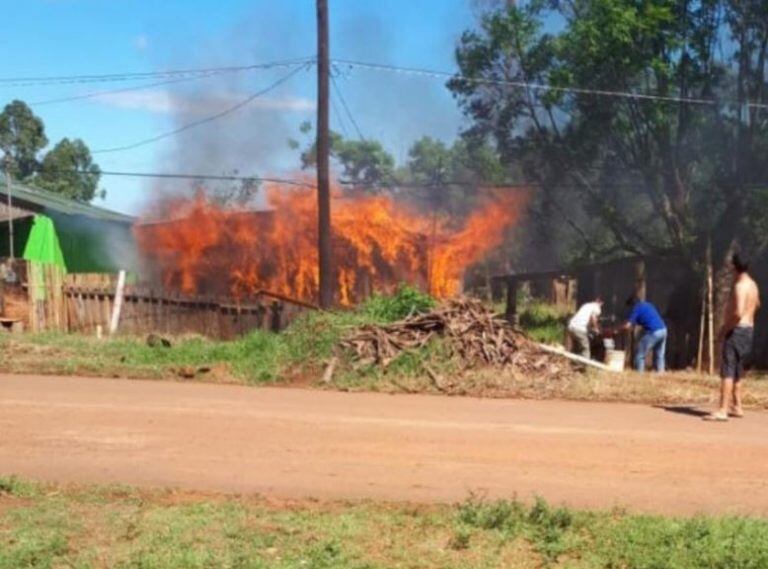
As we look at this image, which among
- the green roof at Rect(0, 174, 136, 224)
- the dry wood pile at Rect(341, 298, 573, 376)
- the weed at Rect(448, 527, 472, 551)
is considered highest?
the green roof at Rect(0, 174, 136, 224)

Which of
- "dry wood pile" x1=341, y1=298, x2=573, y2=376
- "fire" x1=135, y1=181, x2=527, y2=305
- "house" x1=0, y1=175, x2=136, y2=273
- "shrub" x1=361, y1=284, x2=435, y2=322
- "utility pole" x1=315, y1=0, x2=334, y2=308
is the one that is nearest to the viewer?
"dry wood pile" x1=341, y1=298, x2=573, y2=376

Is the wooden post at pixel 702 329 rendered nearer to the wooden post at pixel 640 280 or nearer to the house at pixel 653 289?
the house at pixel 653 289

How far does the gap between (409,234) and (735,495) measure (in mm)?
17244

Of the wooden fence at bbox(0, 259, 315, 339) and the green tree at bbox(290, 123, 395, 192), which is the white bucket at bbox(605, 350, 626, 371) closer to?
the wooden fence at bbox(0, 259, 315, 339)

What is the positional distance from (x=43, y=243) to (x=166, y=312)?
275 inches

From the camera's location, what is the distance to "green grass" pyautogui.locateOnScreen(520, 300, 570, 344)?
23.6m

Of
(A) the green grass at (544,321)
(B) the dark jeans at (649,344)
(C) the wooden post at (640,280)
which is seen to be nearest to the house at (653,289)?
(C) the wooden post at (640,280)

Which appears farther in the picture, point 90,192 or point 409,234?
point 90,192

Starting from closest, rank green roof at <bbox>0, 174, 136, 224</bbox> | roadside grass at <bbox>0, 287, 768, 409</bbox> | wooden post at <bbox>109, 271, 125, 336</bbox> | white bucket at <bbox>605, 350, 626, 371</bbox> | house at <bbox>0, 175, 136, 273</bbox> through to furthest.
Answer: roadside grass at <bbox>0, 287, 768, 409</bbox>, white bucket at <bbox>605, 350, 626, 371</bbox>, wooden post at <bbox>109, 271, 125, 336</bbox>, green roof at <bbox>0, 174, 136, 224</bbox>, house at <bbox>0, 175, 136, 273</bbox>

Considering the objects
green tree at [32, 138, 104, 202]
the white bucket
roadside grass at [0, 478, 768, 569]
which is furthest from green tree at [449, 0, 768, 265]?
green tree at [32, 138, 104, 202]

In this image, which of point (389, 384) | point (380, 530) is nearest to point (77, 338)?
point (389, 384)

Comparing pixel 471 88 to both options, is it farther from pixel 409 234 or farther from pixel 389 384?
pixel 389 384

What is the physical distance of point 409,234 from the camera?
953 inches

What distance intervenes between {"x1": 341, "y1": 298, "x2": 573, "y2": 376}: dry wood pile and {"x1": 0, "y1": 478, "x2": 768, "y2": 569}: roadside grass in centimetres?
710
